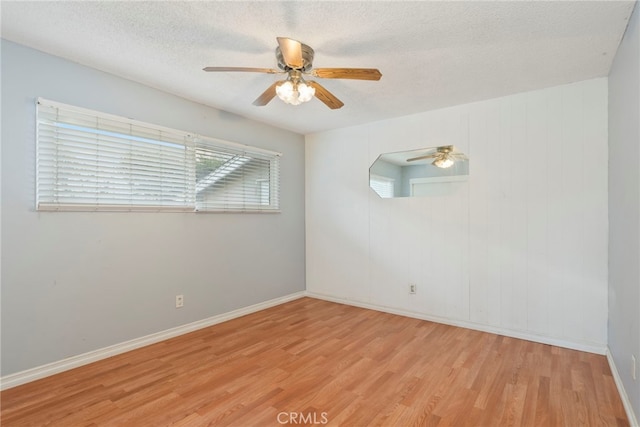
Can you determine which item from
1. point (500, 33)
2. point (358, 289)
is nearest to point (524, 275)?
point (358, 289)

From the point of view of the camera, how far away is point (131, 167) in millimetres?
2795

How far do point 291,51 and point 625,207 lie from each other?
7.75 ft

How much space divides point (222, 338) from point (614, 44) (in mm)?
3959

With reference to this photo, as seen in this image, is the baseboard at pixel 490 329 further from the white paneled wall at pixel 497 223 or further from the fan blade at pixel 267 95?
the fan blade at pixel 267 95

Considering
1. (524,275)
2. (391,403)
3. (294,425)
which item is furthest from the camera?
(524,275)

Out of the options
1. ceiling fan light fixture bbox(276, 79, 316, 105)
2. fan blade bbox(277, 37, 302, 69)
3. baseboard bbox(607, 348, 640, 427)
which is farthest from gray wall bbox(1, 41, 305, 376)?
baseboard bbox(607, 348, 640, 427)

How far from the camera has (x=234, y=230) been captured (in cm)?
370

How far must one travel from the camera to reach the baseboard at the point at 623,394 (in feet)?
5.75

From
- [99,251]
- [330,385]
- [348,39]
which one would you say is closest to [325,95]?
[348,39]

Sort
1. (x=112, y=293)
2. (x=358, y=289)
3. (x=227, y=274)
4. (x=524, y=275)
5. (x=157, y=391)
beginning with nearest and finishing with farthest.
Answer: (x=157, y=391), (x=112, y=293), (x=524, y=275), (x=227, y=274), (x=358, y=289)

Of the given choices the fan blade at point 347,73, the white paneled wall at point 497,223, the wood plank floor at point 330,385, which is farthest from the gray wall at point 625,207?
the fan blade at point 347,73

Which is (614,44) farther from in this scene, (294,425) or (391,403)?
(294,425)

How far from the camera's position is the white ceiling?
1837mm

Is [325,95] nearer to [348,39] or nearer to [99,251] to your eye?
[348,39]
